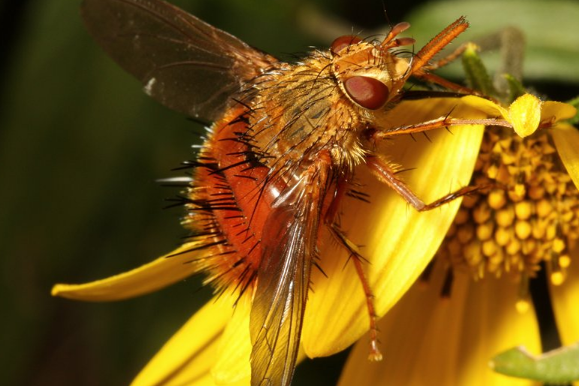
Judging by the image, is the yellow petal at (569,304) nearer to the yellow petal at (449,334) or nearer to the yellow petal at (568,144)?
the yellow petal at (449,334)

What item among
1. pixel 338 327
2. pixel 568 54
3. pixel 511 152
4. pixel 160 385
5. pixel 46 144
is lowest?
pixel 160 385

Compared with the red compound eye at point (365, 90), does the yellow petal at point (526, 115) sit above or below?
above

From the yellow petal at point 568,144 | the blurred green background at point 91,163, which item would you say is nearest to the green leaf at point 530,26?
the blurred green background at point 91,163

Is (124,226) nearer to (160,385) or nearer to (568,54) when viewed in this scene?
(160,385)

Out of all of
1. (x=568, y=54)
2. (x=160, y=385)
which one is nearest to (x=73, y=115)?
(x=160, y=385)

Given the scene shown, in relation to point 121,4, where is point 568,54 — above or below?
above

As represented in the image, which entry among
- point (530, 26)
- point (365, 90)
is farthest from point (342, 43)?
point (530, 26)
